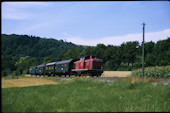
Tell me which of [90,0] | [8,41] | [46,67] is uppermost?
[90,0]

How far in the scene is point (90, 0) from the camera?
5.71 meters

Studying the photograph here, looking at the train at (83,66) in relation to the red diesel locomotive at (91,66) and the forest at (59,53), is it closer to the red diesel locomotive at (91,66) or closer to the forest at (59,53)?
the red diesel locomotive at (91,66)

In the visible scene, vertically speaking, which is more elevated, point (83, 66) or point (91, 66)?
point (91, 66)

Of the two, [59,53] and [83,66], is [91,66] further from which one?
[59,53]

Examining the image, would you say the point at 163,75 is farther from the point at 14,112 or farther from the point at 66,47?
the point at 14,112

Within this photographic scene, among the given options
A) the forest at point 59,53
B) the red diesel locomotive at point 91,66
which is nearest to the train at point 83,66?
the red diesel locomotive at point 91,66

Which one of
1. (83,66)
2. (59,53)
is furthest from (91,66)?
(59,53)

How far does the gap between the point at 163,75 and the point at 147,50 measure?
41.7 meters

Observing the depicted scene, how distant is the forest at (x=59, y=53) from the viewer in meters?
6.67

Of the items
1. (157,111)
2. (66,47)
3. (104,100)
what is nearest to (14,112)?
(104,100)

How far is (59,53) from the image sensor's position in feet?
73.1

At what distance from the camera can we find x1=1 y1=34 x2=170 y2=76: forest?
21.9 ft

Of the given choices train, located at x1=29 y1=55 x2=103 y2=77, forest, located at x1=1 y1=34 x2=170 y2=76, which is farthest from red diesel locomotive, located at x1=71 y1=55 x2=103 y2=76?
forest, located at x1=1 y1=34 x2=170 y2=76

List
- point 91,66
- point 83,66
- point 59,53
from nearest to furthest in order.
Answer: point 59,53 < point 91,66 < point 83,66
